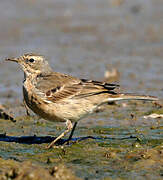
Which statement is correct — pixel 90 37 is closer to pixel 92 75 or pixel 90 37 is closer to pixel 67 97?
pixel 92 75

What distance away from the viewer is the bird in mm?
8156

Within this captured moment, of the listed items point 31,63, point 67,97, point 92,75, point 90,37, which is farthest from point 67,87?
point 90,37

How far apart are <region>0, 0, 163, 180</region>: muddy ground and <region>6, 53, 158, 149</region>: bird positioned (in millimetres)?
498

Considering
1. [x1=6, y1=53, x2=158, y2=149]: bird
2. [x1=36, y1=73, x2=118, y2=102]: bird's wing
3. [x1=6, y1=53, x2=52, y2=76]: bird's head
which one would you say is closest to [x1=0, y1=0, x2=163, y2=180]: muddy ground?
[x1=6, y1=53, x2=158, y2=149]: bird

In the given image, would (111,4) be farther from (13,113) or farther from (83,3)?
(13,113)

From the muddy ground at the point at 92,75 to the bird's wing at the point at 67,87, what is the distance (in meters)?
0.78

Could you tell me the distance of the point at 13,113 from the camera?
10266 millimetres

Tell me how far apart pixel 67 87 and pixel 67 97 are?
173mm

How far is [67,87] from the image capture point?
8.41 metres

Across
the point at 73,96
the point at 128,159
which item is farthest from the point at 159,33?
the point at 128,159

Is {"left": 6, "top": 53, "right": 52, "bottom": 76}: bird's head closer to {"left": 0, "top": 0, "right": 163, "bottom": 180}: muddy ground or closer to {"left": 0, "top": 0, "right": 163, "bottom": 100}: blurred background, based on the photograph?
{"left": 0, "top": 0, "right": 163, "bottom": 180}: muddy ground

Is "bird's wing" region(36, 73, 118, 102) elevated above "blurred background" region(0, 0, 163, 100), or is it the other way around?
"blurred background" region(0, 0, 163, 100)

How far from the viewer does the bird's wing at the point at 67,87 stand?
8.27 m

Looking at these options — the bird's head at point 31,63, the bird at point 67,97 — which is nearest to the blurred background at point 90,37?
the bird's head at point 31,63
